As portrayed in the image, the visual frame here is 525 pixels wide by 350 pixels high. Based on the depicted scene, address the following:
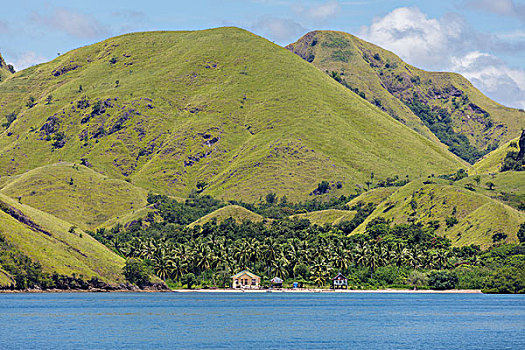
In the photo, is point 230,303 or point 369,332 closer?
point 369,332

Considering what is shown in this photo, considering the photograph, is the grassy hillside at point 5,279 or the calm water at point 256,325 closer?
the calm water at point 256,325

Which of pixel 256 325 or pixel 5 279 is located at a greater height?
pixel 256 325

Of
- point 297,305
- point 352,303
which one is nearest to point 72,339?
point 297,305

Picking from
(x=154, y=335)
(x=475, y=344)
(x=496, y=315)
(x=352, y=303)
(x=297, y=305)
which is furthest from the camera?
(x=352, y=303)

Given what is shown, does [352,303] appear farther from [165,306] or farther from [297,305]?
[165,306]

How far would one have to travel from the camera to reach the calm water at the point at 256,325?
105625 millimetres

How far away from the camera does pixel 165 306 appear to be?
562 feet

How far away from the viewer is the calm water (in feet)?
347

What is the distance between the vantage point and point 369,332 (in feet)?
402

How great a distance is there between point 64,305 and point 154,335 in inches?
2588

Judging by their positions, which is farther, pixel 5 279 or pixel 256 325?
pixel 5 279

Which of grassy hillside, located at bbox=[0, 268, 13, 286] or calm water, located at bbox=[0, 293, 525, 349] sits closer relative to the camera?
calm water, located at bbox=[0, 293, 525, 349]

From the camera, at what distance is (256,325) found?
5108 inches

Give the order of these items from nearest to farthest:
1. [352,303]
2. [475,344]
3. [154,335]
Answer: [475,344], [154,335], [352,303]
